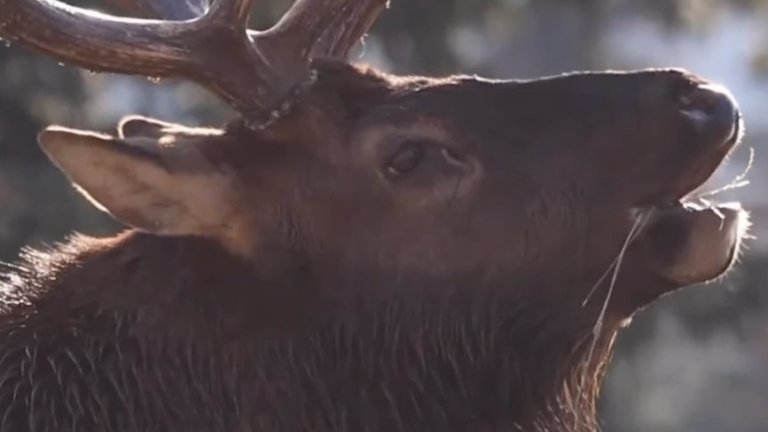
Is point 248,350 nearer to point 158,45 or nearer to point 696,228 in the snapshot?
point 158,45

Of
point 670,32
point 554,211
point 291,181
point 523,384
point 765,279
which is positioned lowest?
point 523,384

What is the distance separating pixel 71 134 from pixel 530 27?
1357cm

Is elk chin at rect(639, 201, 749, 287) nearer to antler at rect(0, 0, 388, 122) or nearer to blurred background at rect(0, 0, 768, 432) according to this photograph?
antler at rect(0, 0, 388, 122)

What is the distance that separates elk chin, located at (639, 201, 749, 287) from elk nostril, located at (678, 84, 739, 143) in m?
0.16

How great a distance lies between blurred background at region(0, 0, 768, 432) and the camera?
1139 cm

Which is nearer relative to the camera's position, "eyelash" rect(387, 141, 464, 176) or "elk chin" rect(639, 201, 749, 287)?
"elk chin" rect(639, 201, 749, 287)

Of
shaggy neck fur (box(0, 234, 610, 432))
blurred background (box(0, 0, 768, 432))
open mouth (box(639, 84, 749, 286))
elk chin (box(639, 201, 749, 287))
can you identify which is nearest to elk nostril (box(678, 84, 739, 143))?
open mouth (box(639, 84, 749, 286))

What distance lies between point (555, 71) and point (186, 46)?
14988mm

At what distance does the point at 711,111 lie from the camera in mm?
4355

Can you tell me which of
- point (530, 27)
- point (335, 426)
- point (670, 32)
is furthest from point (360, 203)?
point (530, 27)

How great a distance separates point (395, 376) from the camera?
4500 millimetres

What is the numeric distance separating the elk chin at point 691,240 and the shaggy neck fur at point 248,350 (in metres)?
0.26

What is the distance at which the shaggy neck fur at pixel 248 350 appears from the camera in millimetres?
4320

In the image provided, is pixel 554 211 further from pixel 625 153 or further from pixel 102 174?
pixel 102 174
